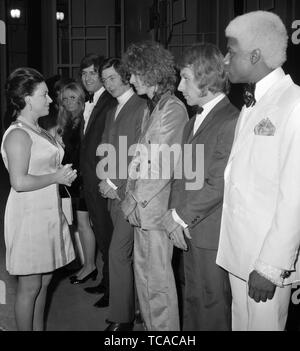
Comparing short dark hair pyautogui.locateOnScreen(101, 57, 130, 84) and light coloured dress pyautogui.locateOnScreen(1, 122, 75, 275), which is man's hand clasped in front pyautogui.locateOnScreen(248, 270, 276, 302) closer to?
light coloured dress pyautogui.locateOnScreen(1, 122, 75, 275)

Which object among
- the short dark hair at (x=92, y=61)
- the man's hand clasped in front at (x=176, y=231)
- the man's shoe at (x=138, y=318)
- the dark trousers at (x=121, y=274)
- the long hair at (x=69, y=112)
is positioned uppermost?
the short dark hair at (x=92, y=61)

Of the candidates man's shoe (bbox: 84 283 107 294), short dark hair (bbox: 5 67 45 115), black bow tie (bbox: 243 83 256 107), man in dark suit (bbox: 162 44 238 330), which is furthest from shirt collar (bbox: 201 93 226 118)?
man's shoe (bbox: 84 283 107 294)

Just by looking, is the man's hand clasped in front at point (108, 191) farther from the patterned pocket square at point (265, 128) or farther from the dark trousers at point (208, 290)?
the patterned pocket square at point (265, 128)

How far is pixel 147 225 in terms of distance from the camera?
7.63ft

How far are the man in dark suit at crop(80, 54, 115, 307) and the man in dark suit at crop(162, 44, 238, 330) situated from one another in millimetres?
1096

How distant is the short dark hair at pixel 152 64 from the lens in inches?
93.8

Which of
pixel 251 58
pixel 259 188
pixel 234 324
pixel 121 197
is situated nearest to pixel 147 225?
pixel 121 197

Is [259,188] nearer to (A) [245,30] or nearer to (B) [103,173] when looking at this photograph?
(A) [245,30]

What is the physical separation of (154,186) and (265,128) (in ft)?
2.81

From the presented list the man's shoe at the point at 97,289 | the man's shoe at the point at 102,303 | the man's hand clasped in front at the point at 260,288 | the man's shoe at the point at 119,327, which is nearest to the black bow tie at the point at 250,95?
the man's hand clasped in front at the point at 260,288

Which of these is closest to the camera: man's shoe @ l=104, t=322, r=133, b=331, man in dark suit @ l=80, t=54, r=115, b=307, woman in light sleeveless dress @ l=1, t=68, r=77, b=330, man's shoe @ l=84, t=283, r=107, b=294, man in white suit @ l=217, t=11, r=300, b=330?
man in white suit @ l=217, t=11, r=300, b=330

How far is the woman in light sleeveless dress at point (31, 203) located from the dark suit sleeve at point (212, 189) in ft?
1.90

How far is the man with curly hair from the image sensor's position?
232 cm

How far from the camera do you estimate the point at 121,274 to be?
8.80ft
